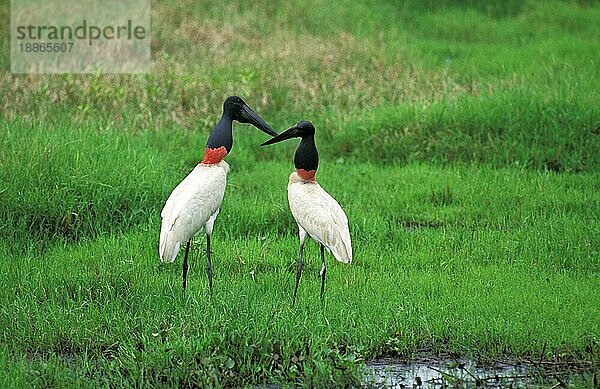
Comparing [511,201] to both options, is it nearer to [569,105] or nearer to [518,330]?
[569,105]

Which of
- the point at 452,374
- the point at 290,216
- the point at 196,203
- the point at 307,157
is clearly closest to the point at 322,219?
the point at 307,157

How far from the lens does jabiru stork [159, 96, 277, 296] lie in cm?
606

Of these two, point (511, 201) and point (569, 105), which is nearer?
point (511, 201)

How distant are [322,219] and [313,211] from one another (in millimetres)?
116

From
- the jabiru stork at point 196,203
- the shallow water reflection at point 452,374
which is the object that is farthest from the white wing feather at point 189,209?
the shallow water reflection at point 452,374

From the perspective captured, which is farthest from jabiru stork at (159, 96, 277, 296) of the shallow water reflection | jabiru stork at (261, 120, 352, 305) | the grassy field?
the shallow water reflection

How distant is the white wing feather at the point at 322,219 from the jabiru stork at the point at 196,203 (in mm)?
538

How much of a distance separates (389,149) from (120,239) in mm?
3751

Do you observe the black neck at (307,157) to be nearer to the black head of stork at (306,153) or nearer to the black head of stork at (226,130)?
the black head of stork at (306,153)

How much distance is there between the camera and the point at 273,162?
10180 millimetres

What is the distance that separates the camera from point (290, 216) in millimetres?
8180

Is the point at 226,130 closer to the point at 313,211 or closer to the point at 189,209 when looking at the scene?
the point at 189,209

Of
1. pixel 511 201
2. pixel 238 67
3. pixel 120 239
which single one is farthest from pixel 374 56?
pixel 120 239

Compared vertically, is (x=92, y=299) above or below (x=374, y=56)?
below
